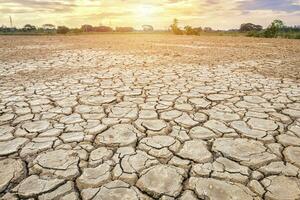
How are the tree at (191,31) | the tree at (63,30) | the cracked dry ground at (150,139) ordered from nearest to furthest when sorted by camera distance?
the cracked dry ground at (150,139), the tree at (191,31), the tree at (63,30)

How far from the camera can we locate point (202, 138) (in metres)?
2.42

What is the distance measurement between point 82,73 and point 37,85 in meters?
1.19

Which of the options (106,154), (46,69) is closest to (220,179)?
(106,154)

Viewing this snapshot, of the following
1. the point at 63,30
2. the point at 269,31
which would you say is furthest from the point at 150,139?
the point at 63,30

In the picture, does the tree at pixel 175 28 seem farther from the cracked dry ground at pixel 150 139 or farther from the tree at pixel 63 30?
the cracked dry ground at pixel 150 139

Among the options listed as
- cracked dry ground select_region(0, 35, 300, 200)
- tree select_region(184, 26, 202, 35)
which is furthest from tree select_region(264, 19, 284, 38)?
cracked dry ground select_region(0, 35, 300, 200)

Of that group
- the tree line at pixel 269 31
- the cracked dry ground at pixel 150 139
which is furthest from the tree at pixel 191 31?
the cracked dry ground at pixel 150 139

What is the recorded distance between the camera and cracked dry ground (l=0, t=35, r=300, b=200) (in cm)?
176

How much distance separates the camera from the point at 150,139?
7.89 ft

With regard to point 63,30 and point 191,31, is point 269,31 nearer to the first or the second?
point 191,31

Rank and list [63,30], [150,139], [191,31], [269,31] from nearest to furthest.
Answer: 1. [150,139]
2. [269,31]
3. [191,31]
4. [63,30]

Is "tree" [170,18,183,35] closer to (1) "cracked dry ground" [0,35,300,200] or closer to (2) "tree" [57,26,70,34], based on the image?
(2) "tree" [57,26,70,34]

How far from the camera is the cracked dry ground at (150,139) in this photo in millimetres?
1756

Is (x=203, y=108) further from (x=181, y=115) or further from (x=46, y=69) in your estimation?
(x=46, y=69)
